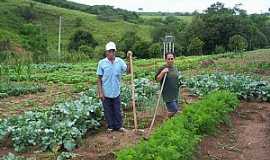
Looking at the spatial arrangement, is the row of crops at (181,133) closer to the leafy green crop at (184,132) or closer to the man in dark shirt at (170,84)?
the leafy green crop at (184,132)

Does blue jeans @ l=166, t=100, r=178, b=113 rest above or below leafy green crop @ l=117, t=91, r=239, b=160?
above

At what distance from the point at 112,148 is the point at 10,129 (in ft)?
6.12

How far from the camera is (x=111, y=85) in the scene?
30.6ft

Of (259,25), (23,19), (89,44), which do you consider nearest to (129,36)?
(89,44)

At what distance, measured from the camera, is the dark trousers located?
31.1 feet

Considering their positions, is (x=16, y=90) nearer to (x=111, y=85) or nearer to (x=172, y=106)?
(x=111, y=85)

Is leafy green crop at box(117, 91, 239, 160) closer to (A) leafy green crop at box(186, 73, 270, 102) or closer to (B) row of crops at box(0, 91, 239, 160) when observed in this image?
(B) row of crops at box(0, 91, 239, 160)

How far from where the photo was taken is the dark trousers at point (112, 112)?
31.1ft

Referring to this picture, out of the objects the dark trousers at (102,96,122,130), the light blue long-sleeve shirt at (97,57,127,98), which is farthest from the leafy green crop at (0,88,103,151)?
the light blue long-sleeve shirt at (97,57,127,98)

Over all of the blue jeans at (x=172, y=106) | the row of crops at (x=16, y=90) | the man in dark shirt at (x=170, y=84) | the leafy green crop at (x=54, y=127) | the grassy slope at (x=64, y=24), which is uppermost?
the grassy slope at (x=64, y=24)

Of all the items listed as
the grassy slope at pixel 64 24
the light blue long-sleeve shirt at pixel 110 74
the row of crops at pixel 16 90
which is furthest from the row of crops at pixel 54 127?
the grassy slope at pixel 64 24

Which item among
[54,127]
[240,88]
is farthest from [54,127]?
[240,88]

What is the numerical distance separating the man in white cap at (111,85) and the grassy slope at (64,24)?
176ft

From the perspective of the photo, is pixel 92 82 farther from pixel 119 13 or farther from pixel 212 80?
pixel 119 13
